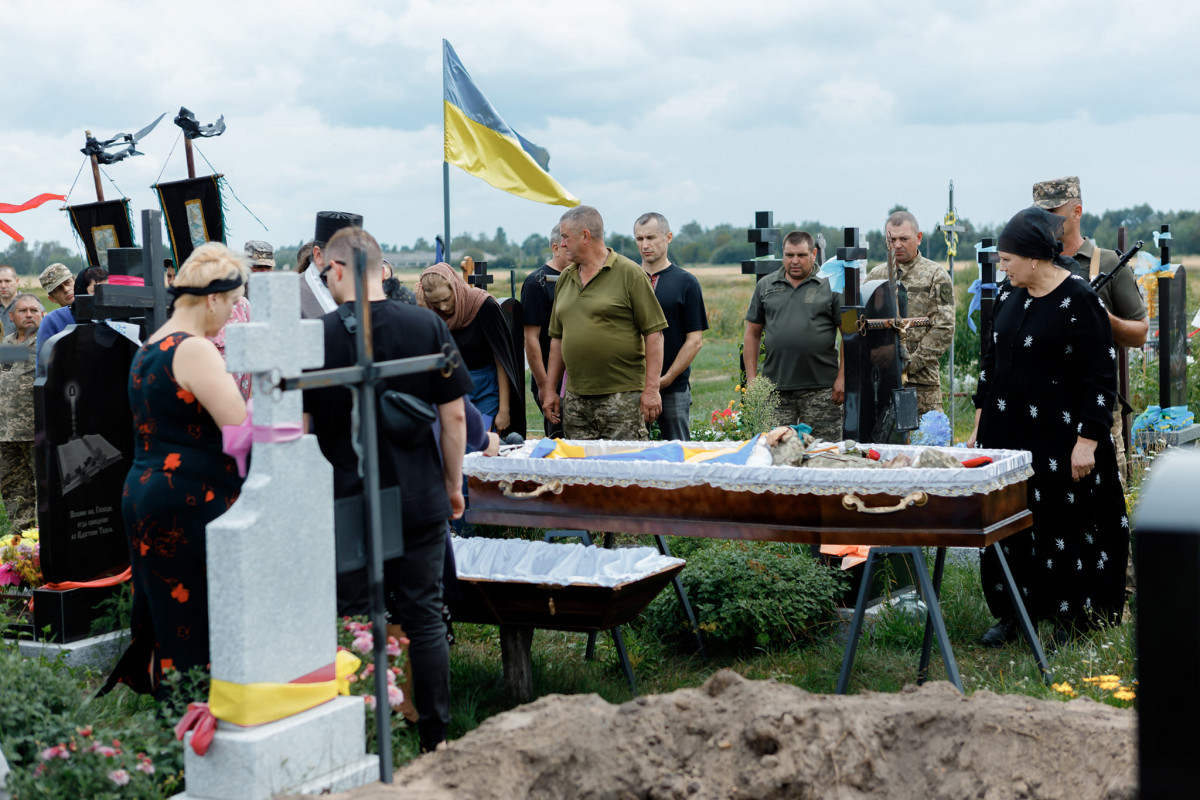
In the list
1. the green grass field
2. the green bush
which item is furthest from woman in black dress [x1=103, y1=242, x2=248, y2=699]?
the green grass field

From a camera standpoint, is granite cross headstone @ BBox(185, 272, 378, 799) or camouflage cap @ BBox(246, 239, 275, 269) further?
camouflage cap @ BBox(246, 239, 275, 269)

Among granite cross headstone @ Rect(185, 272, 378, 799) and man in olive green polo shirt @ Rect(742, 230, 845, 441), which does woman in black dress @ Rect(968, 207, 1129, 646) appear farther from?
granite cross headstone @ Rect(185, 272, 378, 799)

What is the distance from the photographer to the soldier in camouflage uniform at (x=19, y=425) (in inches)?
312

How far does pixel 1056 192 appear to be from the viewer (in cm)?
650

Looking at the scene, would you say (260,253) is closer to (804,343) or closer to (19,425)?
(19,425)

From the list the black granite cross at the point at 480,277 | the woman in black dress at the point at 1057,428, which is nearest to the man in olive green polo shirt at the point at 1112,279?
the woman in black dress at the point at 1057,428

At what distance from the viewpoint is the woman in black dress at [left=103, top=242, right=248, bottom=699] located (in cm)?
395

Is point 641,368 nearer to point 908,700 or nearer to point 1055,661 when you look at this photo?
point 1055,661

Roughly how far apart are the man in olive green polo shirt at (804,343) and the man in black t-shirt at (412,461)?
3.90 m

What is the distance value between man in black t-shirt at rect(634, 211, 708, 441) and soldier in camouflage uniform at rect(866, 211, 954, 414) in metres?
1.26

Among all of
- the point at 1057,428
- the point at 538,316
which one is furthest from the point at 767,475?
the point at 538,316

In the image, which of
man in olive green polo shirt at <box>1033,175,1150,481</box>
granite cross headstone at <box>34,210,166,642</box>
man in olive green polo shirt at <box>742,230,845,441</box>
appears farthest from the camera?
man in olive green polo shirt at <box>742,230,845,441</box>

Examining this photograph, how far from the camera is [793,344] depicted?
7.62 m

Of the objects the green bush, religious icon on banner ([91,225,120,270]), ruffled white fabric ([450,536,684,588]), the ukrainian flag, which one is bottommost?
the green bush
